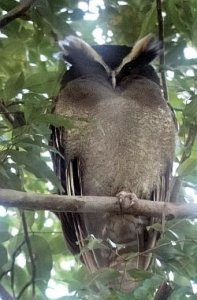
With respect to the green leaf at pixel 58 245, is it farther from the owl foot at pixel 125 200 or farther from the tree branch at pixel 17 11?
the tree branch at pixel 17 11

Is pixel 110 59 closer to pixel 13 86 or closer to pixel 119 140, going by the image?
pixel 119 140

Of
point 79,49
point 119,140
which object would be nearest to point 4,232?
point 119,140

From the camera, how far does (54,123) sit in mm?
2855

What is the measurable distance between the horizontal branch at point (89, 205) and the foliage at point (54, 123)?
78mm

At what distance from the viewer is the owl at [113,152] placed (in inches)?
150

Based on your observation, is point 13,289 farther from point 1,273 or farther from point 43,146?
point 43,146

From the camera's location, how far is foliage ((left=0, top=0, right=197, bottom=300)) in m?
2.86

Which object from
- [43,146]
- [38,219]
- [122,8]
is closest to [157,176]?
[38,219]

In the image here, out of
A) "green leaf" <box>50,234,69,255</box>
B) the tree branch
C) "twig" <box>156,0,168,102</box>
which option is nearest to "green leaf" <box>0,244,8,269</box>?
"green leaf" <box>50,234,69,255</box>

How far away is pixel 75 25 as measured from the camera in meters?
4.08

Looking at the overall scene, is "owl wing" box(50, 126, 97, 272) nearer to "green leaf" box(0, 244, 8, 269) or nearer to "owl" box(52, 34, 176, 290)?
"owl" box(52, 34, 176, 290)

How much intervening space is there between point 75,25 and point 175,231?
1.47 m

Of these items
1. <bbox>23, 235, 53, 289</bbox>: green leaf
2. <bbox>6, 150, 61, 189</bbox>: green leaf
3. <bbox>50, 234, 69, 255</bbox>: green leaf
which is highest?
<bbox>6, 150, 61, 189</bbox>: green leaf

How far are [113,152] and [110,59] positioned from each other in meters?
0.57
